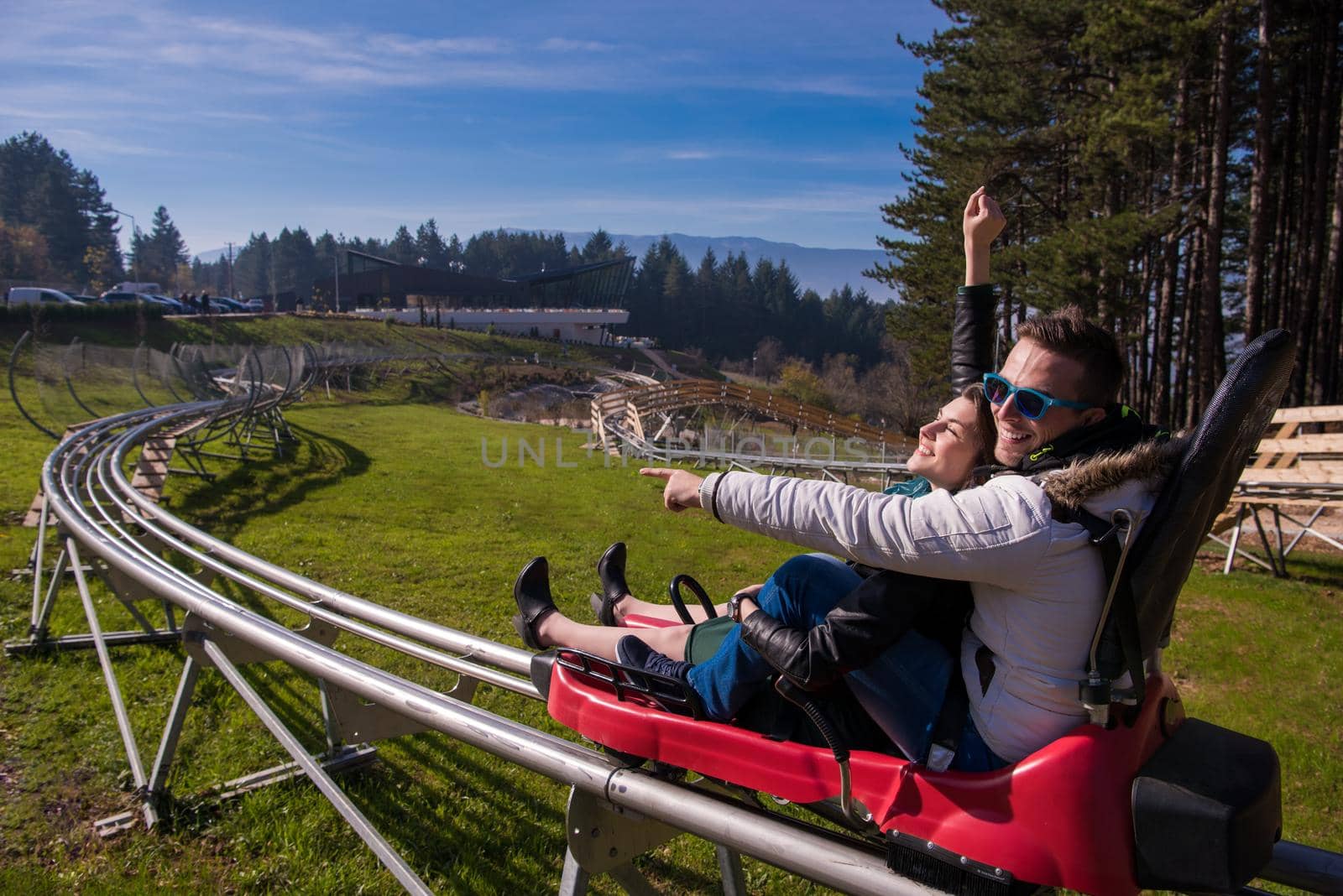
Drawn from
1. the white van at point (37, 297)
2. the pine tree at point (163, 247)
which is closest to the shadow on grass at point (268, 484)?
the white van at point (37, 297)

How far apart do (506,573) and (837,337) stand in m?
109

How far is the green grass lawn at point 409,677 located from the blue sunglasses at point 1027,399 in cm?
264

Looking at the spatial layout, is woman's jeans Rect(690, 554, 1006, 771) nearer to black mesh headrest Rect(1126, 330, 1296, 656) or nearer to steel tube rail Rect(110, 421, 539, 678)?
black mesh headrest Rect(1126, 330, 1296, 656)

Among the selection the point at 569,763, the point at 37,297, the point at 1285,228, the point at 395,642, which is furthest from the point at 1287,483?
the point at 37,297

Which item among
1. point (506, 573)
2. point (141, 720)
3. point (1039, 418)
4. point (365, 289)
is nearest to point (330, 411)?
point (506, 573)

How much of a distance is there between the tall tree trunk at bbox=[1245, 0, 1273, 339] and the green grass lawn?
22.2ft

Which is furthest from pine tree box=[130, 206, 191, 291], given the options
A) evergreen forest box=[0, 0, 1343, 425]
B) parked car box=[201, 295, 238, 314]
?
evergreen forest box=[0, 0, 1343, 425]

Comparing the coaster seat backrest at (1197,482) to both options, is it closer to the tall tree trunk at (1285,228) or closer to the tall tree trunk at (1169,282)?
the tall tree trunk at (1169,282)

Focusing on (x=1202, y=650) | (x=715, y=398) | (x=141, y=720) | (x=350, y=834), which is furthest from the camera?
(x=715, y=398)

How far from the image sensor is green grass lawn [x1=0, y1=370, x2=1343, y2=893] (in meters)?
3.79

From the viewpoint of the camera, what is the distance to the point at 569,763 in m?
2.42

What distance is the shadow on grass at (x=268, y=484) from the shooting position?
1091 centimetres

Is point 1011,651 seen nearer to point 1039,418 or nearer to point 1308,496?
point 1039,418

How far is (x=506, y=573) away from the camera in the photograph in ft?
29.3
